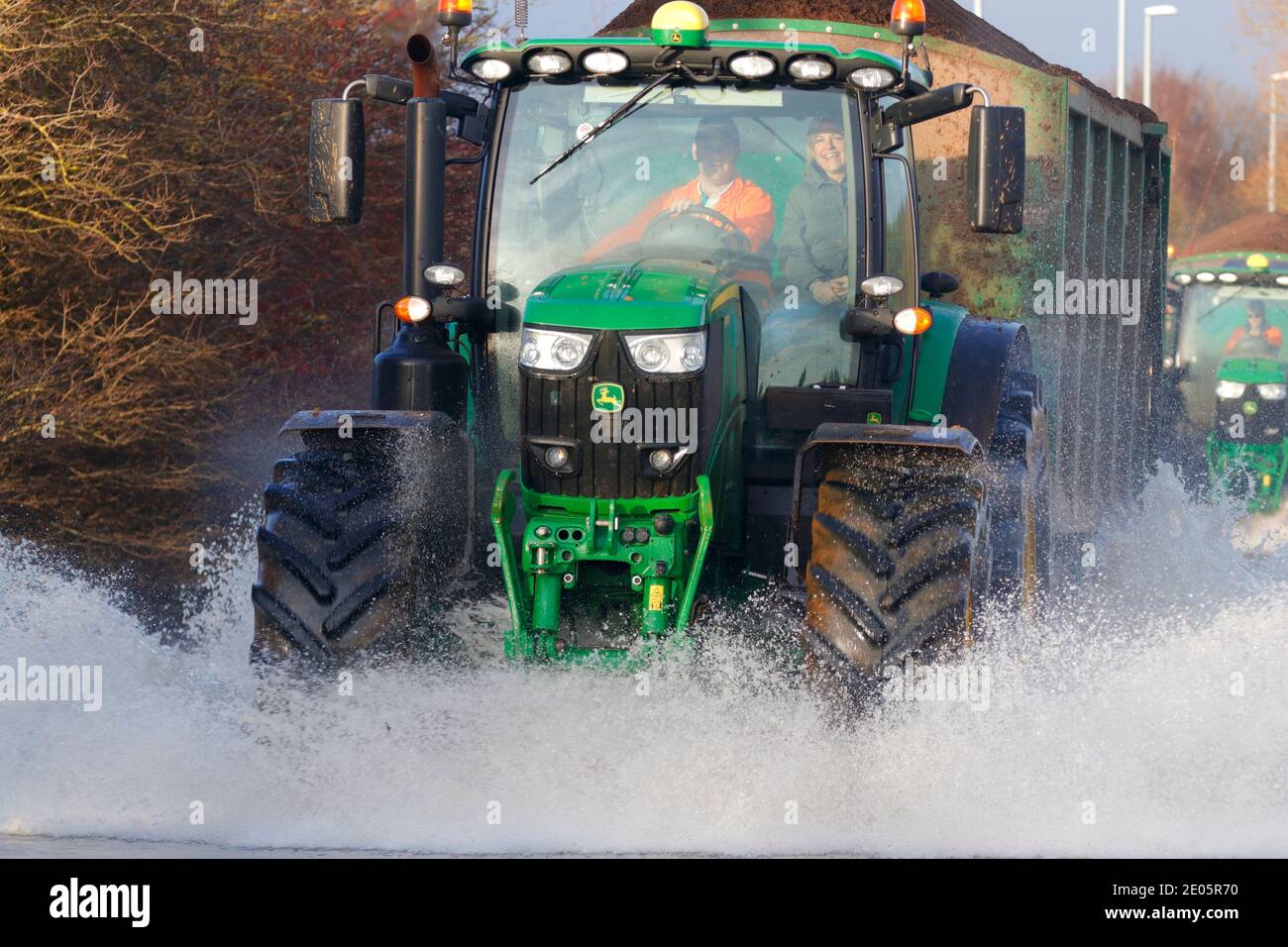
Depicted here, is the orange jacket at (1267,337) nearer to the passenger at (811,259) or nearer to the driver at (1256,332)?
the driver at (1256,332)

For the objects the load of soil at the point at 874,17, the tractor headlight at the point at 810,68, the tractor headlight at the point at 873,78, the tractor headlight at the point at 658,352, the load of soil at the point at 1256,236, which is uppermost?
the load of soil at the point at 1256,236

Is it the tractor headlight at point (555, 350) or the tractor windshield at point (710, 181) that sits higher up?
the tractor windshield at point (710, 181)

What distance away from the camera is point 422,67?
7.03 meters

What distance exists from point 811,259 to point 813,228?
4.4 inches

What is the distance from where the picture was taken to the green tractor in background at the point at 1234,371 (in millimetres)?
16953

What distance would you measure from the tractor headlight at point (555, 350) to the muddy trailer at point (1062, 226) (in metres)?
2.49

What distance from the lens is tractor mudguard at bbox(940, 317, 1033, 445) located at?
25.0 feet

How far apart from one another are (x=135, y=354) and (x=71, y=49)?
1.77m

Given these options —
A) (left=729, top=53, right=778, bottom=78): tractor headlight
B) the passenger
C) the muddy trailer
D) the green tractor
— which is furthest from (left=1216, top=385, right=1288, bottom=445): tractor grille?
(left=729, top=53, right=778, bottom=78): tractor headlight

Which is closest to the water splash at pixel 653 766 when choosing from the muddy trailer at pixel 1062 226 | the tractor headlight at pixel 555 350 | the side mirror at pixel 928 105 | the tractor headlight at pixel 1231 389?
the tractor headlight at pixel 555 350

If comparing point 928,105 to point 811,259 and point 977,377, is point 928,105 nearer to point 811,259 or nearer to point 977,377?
point 811,259

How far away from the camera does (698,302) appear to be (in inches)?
249

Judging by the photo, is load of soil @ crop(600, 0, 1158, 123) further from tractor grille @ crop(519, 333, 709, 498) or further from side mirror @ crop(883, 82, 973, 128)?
tractor grille @ crop(519, 333, 709, 498)

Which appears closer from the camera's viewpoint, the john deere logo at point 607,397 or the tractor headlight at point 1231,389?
the john deere logo at point 607,397
